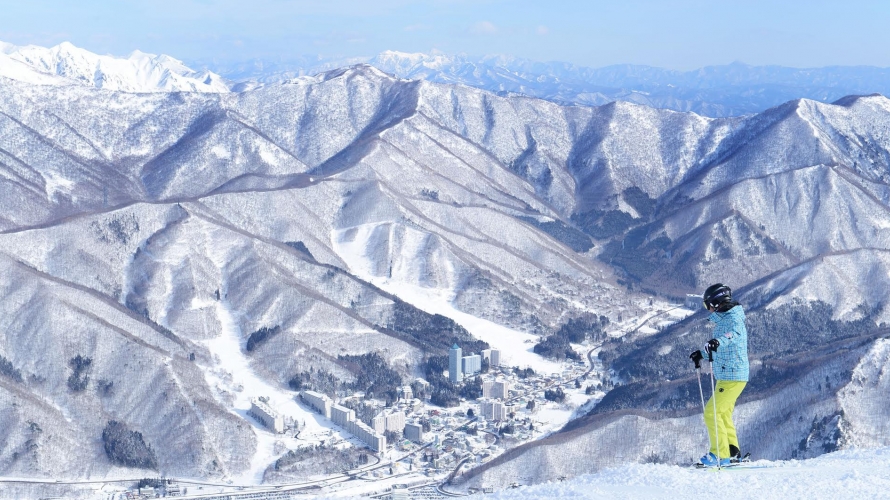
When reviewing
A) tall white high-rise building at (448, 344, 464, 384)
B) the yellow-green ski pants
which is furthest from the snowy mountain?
the yellow-green ski pants

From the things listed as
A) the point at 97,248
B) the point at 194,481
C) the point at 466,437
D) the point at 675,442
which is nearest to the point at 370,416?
the point at 466,437

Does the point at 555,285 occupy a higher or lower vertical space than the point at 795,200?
lower

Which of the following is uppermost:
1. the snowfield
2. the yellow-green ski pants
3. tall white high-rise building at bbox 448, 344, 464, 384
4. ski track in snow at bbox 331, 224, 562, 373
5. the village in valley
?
ski track in snow at bbox 331, 224, 562, 373

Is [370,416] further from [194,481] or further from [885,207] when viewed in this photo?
[885,207]

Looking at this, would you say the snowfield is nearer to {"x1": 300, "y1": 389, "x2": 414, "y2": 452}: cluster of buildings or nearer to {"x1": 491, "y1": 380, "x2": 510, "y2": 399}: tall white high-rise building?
{"x1": 300, "y1": 389, "x2": 414, "y2": 452}: cluster of buildings

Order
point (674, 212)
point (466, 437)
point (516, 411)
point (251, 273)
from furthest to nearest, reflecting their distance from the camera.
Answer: point (674, 212) < point (251, 273) < point (516, 411) < point (466, 437)

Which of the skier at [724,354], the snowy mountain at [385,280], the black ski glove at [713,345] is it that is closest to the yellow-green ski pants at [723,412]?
the skier at [724,354]

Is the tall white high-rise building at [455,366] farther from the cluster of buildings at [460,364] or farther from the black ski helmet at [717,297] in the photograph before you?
the black ski helmet at [717,297]

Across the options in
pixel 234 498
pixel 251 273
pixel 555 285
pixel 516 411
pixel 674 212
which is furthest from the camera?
pixel 674 212
